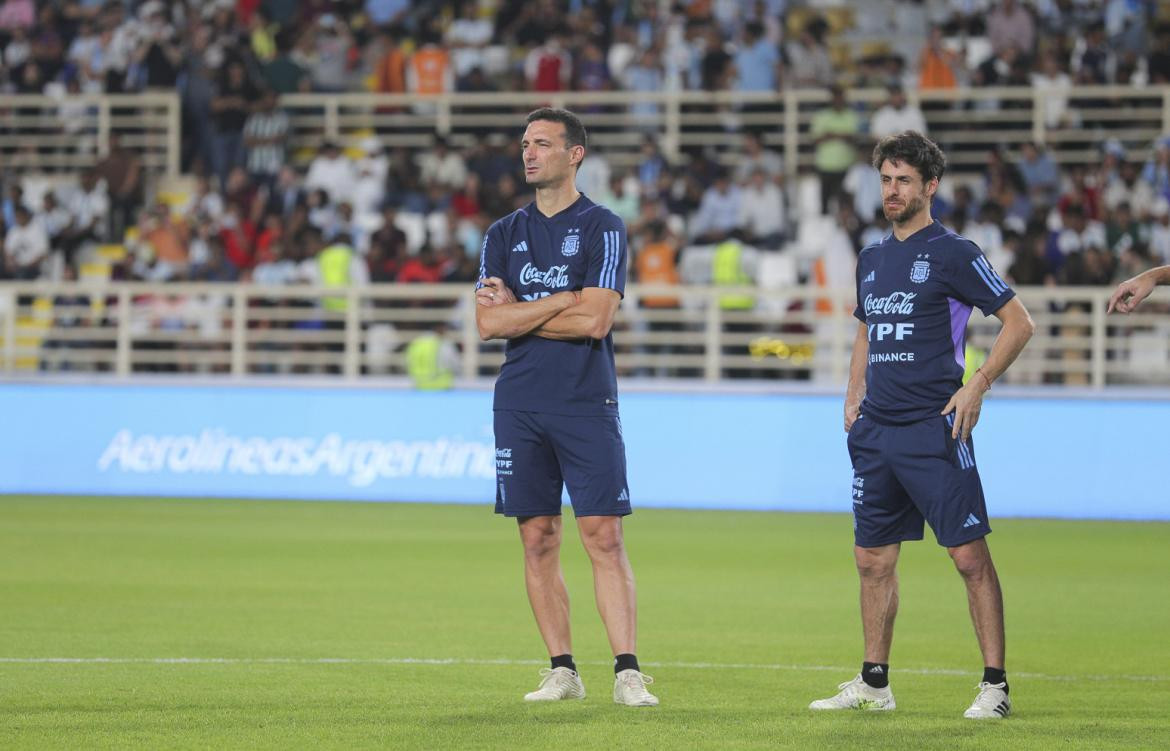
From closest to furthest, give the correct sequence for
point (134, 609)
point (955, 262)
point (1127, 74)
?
point (955, 262)
point (134, 609)
point (1127, 74)

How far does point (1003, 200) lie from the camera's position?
83.8 ft

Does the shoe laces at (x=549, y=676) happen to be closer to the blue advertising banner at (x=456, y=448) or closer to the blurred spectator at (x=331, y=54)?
the blue advertising banner at (x=456, y=448)

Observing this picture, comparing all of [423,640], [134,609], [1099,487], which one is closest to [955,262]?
[423,640]

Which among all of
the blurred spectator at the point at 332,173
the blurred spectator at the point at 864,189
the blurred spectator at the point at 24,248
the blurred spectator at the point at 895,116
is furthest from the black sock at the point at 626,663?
the blurred spectator at the point at 24,248

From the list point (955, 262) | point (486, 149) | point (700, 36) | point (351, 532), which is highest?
point (700, 36)

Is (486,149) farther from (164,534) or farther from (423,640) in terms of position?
(423,640)

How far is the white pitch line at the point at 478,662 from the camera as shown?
31.3 feet

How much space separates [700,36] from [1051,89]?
17.9 feet

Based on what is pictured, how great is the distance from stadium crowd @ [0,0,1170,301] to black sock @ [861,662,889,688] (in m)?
15.8

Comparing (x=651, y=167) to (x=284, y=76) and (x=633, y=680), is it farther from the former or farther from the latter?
(x=633, y=680)

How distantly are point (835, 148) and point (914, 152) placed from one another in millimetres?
19353

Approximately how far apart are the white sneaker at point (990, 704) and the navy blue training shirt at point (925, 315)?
45.5 inches

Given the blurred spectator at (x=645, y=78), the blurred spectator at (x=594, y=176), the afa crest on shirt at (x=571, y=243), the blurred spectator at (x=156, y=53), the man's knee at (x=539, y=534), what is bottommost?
the man's knee at (x=539, y=534)

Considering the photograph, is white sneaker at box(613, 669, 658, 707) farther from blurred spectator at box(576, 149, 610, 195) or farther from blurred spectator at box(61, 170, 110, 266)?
blurred spectator at box(61, 170, 110, 266)
